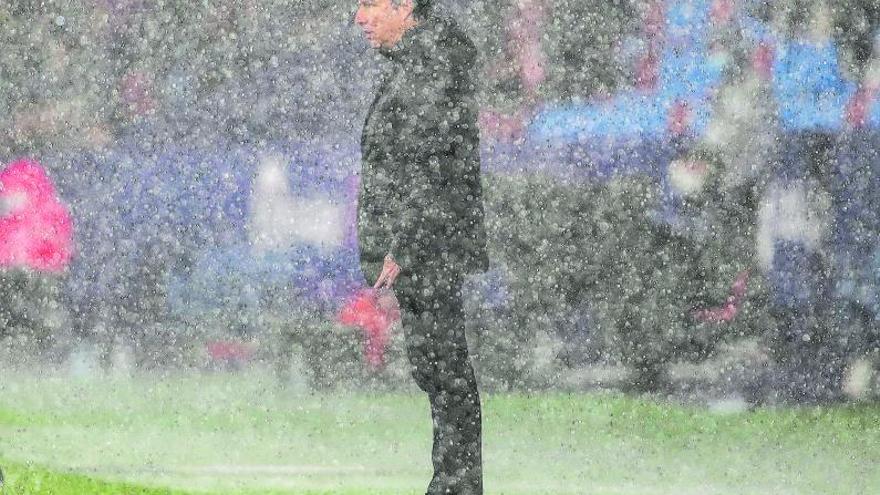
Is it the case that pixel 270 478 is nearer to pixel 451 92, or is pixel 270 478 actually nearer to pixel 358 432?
pixel 358 432

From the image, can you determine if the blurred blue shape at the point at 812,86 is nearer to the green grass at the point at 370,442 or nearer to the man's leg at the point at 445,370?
the green grass at the point at 370,442

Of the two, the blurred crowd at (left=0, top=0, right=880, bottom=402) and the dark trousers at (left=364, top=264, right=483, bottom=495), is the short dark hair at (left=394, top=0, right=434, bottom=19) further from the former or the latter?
the dark trousers at (left=364, top=264, right=483, bottom=495)

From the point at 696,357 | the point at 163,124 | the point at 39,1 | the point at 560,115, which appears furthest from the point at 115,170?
the point at 696,357

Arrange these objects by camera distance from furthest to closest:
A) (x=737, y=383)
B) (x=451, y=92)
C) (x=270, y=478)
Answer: (x=737, y=383) → (x=270, y=478) → (x=451, y=92)

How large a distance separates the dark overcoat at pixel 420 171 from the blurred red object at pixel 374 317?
663 mm

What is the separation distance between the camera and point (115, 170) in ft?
17.7

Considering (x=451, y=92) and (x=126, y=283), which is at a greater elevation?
(x=451, y=92)

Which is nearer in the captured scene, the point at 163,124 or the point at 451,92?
the point at 451,92

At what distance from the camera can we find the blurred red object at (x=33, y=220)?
5.45 metres

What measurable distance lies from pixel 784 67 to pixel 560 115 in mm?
844

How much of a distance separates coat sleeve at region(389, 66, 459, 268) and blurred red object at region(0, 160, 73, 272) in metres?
1.53

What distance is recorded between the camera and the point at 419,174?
183 inches

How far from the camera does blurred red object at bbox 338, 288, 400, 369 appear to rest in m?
5.26

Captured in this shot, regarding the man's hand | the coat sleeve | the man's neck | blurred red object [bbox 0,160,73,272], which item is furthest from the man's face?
blurred red object [bbox 0,160,73,272]
